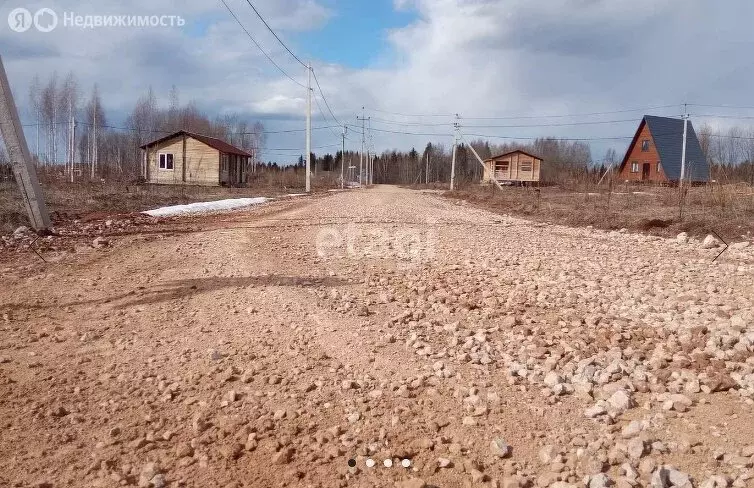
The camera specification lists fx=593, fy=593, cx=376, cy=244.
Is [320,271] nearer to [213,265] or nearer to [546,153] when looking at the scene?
[213,265]

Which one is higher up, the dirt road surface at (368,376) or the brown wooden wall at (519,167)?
the brown wooden wall at (519,167)

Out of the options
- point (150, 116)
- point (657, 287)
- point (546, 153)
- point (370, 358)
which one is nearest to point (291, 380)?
point (370, 358)

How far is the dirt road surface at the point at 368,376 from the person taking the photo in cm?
287

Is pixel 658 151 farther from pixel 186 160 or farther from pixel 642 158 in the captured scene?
pixel 186 160

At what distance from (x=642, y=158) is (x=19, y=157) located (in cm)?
5643

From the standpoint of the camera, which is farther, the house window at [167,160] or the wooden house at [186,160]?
the house window at [167,160]

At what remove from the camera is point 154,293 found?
223 inches

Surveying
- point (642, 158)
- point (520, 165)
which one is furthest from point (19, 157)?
point (642, 158)

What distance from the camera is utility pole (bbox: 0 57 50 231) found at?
364 inches

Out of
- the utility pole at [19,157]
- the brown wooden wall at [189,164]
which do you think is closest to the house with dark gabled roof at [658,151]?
the brown wooden wall at [189,164]

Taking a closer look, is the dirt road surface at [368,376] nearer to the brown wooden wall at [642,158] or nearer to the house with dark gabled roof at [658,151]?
the house with dark gabled roof at [658,151]

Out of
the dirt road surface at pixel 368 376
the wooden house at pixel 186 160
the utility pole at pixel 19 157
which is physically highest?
the wooden house at pixel 186 160

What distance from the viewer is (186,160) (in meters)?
43.5

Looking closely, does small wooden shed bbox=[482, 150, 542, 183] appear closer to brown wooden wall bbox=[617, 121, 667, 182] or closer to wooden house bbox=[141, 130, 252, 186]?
brown wooden wall bbox=[617, 121, 667, 182]
